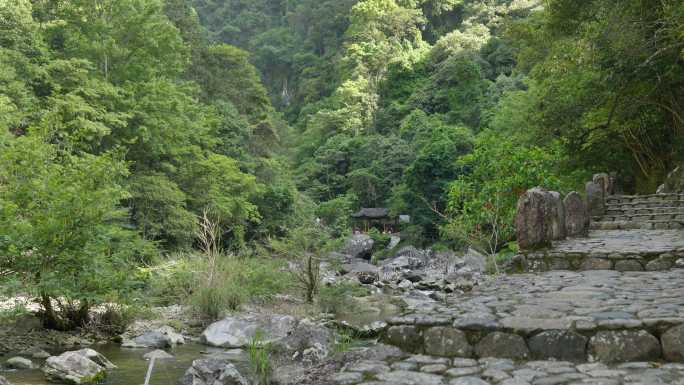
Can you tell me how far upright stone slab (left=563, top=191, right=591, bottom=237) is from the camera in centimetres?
1044

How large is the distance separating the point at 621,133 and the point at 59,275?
1526cm

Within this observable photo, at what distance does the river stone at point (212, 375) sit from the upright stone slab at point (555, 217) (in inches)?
189

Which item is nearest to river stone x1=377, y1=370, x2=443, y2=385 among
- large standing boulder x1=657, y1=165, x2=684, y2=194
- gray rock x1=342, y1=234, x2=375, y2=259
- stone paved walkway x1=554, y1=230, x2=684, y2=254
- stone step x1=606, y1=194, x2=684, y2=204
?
stone paved walkway x1=554, y1=230, x2=684, y2=254

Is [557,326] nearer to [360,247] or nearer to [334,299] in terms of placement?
[334,299]

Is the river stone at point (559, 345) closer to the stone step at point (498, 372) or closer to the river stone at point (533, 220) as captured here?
the stone step at point (498, 372)

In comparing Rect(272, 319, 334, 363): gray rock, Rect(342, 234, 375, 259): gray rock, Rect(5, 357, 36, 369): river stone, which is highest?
Rect(272, 319, 334, 363): gray rock

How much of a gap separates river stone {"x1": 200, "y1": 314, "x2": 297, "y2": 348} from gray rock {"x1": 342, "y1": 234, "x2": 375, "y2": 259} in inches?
940

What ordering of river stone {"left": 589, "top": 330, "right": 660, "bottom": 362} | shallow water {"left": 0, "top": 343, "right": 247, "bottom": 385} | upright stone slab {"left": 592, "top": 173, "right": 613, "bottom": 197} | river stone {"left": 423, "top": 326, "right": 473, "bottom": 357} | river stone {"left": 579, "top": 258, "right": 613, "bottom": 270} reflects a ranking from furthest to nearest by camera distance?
upright stone slab {"left": 592, "top": 173, "right": 613, "bottom": 197} → shallow water {"left": 0, "top": 343, "right": 247, "bottom": 385} → river stone {"left": 579, "top": 258, "right": 613, "bottom": 270} → river stone {"left": 423, "top": 326, "right": 473, "bottom": 357} → river stone {"left": 589, "top": 330, "right": 660, "bottom": 362}

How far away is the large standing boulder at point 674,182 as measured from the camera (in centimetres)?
1572

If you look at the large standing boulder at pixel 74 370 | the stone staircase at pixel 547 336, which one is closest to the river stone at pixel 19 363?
the large standing boulder at pixel 74 370

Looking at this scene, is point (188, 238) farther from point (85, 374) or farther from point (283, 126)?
point (283, 126)

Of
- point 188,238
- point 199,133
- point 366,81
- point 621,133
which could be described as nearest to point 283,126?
point 366,81

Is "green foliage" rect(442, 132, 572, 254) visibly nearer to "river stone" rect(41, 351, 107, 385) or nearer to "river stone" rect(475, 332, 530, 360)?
"river stone" rect(41, 351, 107, 385)

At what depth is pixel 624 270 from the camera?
7.34 m
